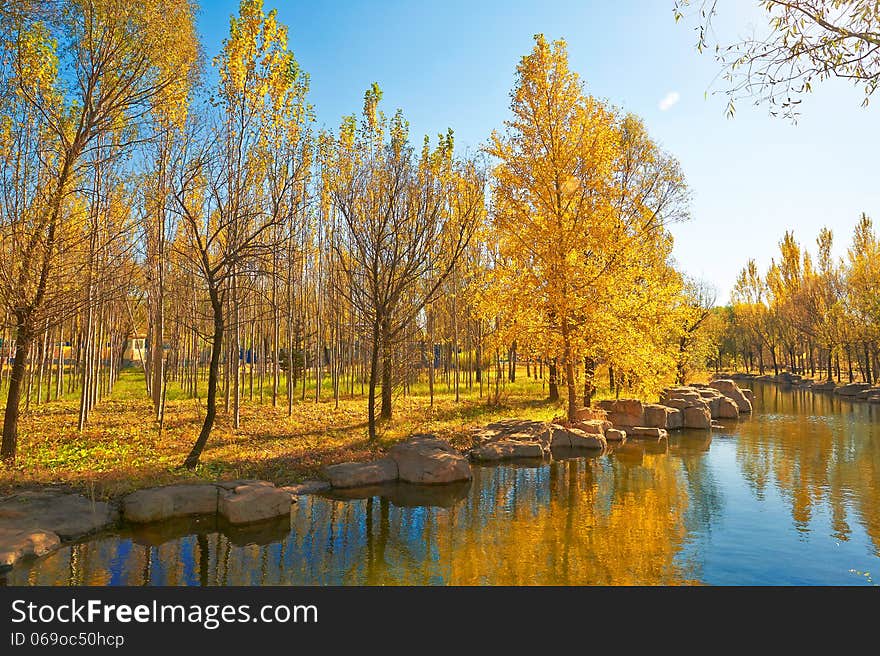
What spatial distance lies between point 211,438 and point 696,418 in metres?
18.5

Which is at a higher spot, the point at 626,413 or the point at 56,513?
the point at 626,413

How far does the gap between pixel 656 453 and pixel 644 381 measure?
2467mm

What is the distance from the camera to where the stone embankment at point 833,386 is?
35.2 m

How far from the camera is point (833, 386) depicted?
43.1 metres

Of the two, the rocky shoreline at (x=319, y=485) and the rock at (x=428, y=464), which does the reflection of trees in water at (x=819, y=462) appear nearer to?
the rocky shoreline at (x=319, y=485)

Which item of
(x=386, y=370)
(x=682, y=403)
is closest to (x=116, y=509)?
(x=386, y=370)

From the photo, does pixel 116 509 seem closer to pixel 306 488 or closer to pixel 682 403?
pixel 306 488

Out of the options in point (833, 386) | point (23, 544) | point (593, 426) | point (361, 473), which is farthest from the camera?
point (833, 386)

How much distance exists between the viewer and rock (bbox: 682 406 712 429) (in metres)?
21.5

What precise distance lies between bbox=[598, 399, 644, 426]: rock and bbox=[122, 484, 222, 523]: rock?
50.9ft

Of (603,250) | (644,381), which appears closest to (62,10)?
(603,250)

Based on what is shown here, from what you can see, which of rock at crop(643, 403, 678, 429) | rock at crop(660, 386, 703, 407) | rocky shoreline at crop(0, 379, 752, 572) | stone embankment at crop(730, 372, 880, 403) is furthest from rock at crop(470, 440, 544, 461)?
stone embankment at crop(730, 372, 880, 403)

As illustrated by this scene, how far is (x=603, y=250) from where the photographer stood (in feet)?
58.4

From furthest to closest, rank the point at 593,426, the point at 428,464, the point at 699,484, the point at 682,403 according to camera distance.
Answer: the point at 682,403 → the point at 593,426 → the point at 428,464 → the point at 699,484
